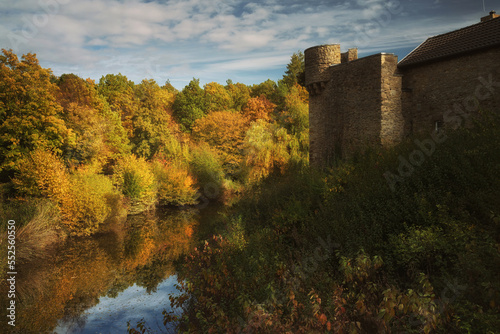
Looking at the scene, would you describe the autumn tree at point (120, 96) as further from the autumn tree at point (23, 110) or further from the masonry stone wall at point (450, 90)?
the masonry stone wall at point (450, 90)

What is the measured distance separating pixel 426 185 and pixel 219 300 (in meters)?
5.90

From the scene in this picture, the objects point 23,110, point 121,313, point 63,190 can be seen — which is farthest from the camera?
point 23,110

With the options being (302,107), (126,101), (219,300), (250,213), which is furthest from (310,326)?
(126,101)

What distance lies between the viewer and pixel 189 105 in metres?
40.6

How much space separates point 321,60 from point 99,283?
558 inches

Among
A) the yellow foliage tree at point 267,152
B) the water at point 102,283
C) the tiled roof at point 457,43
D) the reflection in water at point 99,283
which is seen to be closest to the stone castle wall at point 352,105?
the tiled roof at point 457,43

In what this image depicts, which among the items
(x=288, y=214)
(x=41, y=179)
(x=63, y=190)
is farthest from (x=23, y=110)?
(x=288, y=214)

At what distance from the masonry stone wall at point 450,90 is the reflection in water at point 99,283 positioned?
39.8 ft

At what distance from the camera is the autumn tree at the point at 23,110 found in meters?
17.9

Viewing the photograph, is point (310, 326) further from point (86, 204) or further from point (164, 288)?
point (86, 204)

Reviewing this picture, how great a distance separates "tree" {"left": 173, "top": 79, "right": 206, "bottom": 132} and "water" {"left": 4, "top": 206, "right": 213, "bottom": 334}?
72.2ft

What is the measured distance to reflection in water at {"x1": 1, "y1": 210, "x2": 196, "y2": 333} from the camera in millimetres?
10320

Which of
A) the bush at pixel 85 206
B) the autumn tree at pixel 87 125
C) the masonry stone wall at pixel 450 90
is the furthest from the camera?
the autumn tree at pixel 87 125

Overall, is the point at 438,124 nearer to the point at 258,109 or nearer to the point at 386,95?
the point at 386,95
